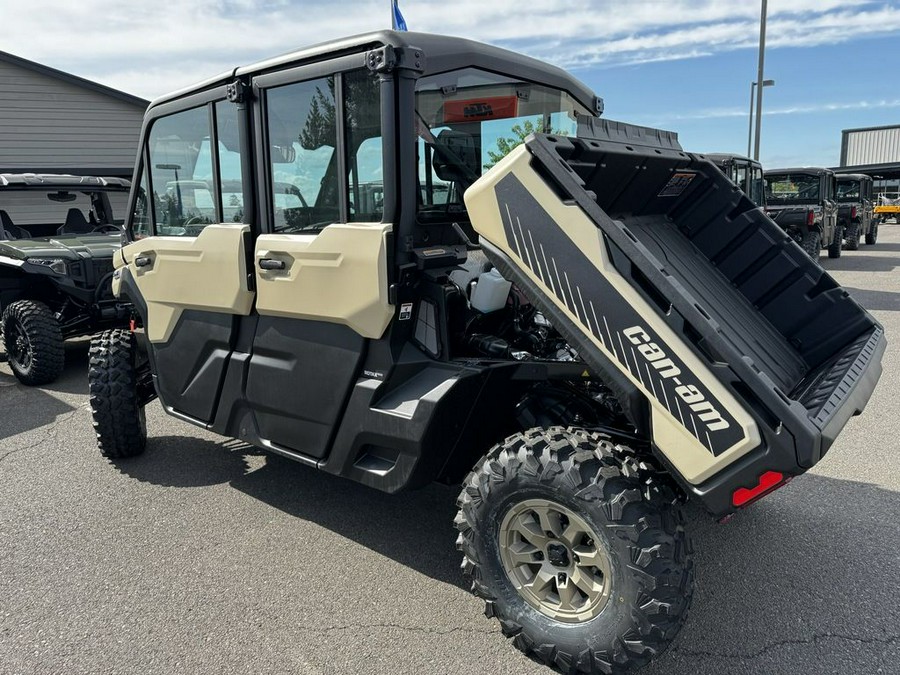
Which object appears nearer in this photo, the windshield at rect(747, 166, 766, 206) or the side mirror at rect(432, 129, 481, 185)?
the side mirror at rect(432, 129, 481, 185)

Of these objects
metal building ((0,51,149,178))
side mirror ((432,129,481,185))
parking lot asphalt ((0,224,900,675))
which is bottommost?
parking lot asphalt ((0,224,900,675))

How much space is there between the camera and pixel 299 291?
3088mm

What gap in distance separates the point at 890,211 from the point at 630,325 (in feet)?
141

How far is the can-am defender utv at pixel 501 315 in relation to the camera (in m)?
2.18

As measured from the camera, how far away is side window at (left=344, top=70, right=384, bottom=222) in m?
2.78

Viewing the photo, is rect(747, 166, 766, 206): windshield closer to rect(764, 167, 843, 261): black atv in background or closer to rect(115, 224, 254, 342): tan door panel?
rect(764, 167, 843, 261): black atv in background

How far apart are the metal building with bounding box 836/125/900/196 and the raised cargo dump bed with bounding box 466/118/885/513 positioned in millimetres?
47648

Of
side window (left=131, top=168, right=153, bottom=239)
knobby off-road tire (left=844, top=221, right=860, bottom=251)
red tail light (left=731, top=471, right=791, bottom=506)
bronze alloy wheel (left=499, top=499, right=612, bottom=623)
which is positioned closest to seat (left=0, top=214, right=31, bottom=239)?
side window (left=131, top=168, right=153, bottom=239)

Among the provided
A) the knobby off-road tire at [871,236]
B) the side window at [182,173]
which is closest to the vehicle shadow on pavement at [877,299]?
the side window at [182,173]

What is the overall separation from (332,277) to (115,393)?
230cm

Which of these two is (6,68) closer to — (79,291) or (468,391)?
(79,291)

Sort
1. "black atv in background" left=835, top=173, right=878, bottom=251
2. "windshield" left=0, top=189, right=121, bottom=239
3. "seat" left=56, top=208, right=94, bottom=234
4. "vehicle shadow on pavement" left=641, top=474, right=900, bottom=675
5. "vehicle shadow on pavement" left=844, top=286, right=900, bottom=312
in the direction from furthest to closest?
"black atv in background" left=835, top=173, right=878, bottom=251 < "vehicle shadow on pavement" left=844, top=286, right=900, bottom=312 < "seat" left=56, top=208, right=94, bottom=234 < "windshield" left=0, top=189, right=121, bottom=239 < "vehicle shadow on pavement" left=641, top=474, right=900, bottom=675

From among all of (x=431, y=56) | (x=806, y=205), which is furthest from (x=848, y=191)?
(x=431, y=56)

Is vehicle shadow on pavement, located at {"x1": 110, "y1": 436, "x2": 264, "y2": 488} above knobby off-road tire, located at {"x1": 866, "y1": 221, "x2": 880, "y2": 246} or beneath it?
beneath
